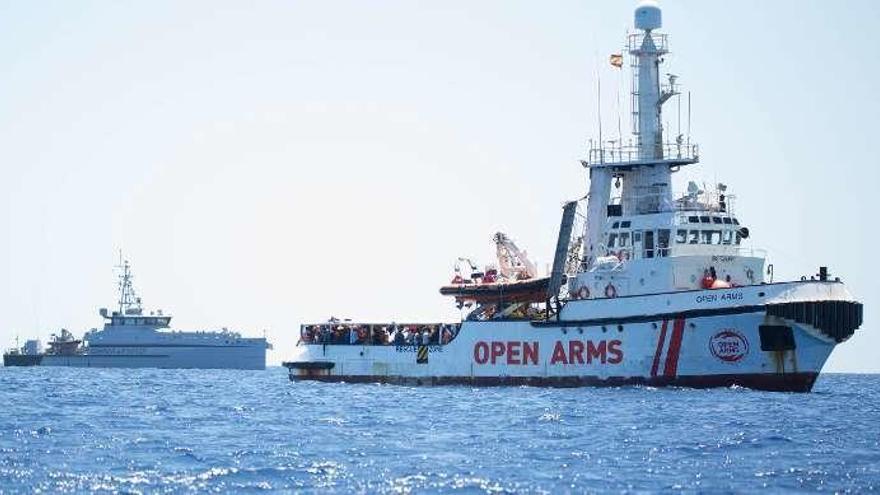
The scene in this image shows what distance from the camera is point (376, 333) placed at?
212 ft

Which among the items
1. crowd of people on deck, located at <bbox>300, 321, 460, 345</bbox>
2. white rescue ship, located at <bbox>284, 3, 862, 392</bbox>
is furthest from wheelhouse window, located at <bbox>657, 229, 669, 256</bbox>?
crowd of people on deck, located at <bbox>300, 321, 460, 345</bbox>

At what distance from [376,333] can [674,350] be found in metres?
17.8

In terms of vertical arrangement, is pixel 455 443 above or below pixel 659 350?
below

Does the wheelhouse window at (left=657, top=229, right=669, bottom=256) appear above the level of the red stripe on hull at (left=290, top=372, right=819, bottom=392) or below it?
above

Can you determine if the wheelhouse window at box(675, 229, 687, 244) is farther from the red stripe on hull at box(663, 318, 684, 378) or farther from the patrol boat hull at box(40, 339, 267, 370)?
the patrol boat hull at box(40, 339, 267, 370)

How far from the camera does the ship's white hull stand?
120 meters

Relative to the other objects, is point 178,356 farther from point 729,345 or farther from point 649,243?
point 729,345

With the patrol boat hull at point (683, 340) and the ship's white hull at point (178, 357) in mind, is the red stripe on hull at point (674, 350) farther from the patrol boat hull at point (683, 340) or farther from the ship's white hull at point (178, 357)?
the ship's white hull at point (178, 357)

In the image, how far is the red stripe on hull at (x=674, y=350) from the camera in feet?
167

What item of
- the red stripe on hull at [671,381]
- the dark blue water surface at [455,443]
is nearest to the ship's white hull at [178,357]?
the red stripe on hull at [671,381]

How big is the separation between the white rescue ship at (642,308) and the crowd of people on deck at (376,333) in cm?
11

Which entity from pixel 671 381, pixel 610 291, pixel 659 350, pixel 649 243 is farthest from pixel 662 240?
pixel 671 381

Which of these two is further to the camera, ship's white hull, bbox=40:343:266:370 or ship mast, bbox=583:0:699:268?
ship's white hull, bbox=40:343:266:370

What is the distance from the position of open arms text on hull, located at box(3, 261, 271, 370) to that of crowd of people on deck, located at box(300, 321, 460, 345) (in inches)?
2075
